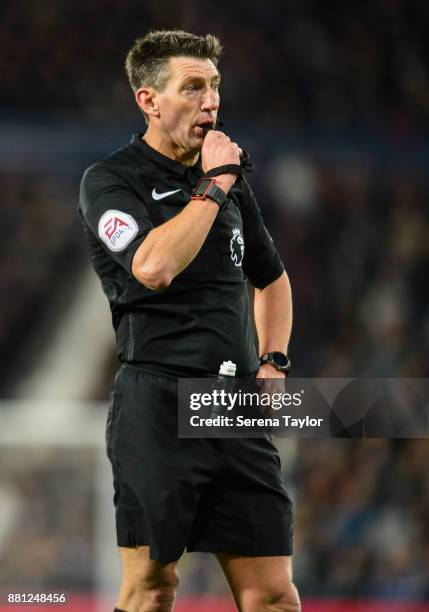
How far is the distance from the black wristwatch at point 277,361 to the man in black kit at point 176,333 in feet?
0.42

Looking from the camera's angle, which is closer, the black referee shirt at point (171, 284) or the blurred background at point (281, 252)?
the black referee shirt at point (171, 284)

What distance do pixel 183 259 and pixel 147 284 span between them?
11 cm

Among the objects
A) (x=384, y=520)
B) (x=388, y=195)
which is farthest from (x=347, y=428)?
(x=388, y=195)

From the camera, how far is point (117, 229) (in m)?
2.78

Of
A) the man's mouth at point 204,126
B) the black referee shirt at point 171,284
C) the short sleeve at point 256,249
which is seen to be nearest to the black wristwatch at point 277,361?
the black referee shirt at point 171,284

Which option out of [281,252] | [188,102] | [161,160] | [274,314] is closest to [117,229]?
[161,160]

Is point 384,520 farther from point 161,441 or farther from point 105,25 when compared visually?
point 105,25

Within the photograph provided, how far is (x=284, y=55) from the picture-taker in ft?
31.3

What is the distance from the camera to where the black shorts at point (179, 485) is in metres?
2.80

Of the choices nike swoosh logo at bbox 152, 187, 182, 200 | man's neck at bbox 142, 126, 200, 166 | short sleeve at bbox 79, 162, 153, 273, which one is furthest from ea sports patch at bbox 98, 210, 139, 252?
man's neck at bbox 142, 126, 200, 166

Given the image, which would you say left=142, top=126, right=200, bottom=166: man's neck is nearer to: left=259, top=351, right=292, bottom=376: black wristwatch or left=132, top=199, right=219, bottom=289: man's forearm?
left=132, top=199, right=219, bottom=289: man's forearm

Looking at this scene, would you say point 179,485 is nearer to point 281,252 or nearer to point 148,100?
point 148,100

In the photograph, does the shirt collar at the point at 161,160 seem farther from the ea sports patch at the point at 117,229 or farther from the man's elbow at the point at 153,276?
the man's elbow at the point at 153,276

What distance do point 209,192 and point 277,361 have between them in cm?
61
